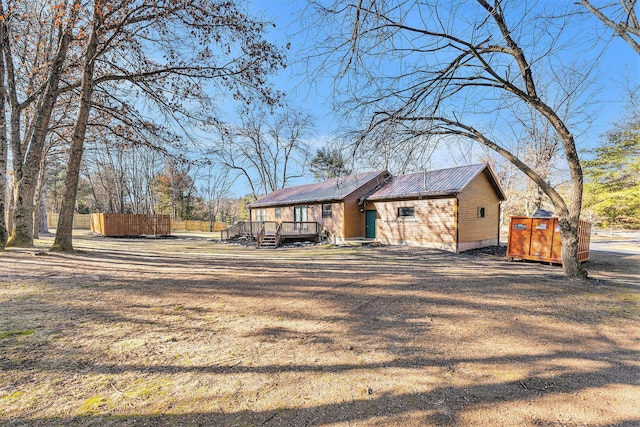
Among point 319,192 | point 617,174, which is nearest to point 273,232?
point 319,192

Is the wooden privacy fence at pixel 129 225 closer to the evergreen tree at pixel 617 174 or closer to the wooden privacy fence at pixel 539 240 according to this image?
the wooden privacy fence at pixel 539 240

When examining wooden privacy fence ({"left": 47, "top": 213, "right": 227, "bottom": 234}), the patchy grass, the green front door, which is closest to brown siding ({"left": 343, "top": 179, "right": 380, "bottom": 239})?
the green front door

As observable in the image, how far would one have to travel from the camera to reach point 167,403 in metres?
2.13

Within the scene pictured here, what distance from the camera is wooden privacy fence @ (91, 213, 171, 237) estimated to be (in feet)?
72.4

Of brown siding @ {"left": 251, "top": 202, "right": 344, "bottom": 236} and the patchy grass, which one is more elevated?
brown siding @ {"left": 251, "top": 202, "right": 344, "bottom": 236}

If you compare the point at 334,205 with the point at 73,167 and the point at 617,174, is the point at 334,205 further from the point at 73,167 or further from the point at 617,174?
the point at 617,174

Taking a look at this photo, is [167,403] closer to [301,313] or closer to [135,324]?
[135,324]

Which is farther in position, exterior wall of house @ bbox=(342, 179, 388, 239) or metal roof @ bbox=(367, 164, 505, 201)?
exterior wall of house @ bbox=(342, 179, 388, 239)

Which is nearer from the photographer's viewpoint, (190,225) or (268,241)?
(268,241)

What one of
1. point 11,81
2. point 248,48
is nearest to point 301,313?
point 248,48

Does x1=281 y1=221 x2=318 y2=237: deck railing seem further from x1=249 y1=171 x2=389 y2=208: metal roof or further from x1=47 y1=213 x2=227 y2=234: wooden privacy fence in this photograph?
x1=47 y1=213 x2=227 y2=234: wooden privacy fence

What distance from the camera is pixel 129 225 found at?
22.8m

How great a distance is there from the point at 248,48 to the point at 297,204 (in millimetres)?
13894

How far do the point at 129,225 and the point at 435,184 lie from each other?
2215 centimetres
